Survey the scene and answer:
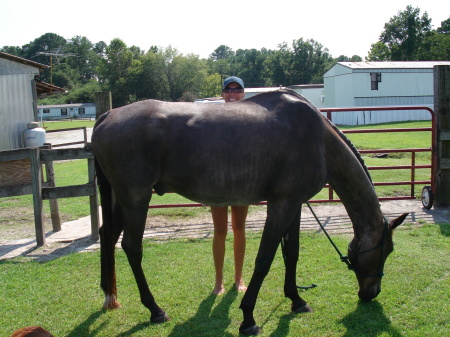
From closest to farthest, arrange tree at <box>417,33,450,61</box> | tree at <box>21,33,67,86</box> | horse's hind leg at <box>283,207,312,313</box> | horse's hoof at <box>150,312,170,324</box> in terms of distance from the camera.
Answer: horse's hoof at <box>150,312,170,324</box>, horse's hind leg at <box>283,207,312,313</box>, tree at <box>417,33,450,61</box>, tree at <box>21,33,67,86</box>

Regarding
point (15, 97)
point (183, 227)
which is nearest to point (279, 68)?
point (15, 97)

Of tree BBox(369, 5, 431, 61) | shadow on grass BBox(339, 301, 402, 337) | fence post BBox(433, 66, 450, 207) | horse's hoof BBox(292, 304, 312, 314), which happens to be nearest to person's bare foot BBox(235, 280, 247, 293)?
horse's hoof BBox(292, 304, 312, 314)

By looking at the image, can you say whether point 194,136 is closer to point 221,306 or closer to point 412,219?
point 221,306

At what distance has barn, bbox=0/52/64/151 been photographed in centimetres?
1123

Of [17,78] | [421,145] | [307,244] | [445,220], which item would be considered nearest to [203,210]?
[307,244]

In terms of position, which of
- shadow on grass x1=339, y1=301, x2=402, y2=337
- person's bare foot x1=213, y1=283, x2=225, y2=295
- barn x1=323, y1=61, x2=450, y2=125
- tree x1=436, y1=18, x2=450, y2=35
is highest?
tree x1=436, y1=18, x2=450, y2=35

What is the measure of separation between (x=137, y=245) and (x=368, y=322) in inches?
79.0

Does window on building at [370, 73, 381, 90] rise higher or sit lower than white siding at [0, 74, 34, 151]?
higher

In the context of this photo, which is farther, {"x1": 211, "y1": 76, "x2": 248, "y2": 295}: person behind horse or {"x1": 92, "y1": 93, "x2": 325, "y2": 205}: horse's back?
{"x1": 211, "y1": 76, "x2": 248, "y2": 295}: person behind horse

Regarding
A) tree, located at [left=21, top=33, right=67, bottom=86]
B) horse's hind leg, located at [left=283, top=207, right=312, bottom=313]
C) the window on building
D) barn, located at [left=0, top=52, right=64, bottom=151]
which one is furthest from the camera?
tree, located at [left=21, top=33, right=67, bottom=86]

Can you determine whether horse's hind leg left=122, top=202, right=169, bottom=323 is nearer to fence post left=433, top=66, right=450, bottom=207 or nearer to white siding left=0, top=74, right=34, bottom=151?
fence post left=433, top=66, right=450, bottom=207

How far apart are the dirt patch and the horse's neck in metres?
2.39

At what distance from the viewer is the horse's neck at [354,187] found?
361cm

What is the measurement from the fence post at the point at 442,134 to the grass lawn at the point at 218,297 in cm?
201
